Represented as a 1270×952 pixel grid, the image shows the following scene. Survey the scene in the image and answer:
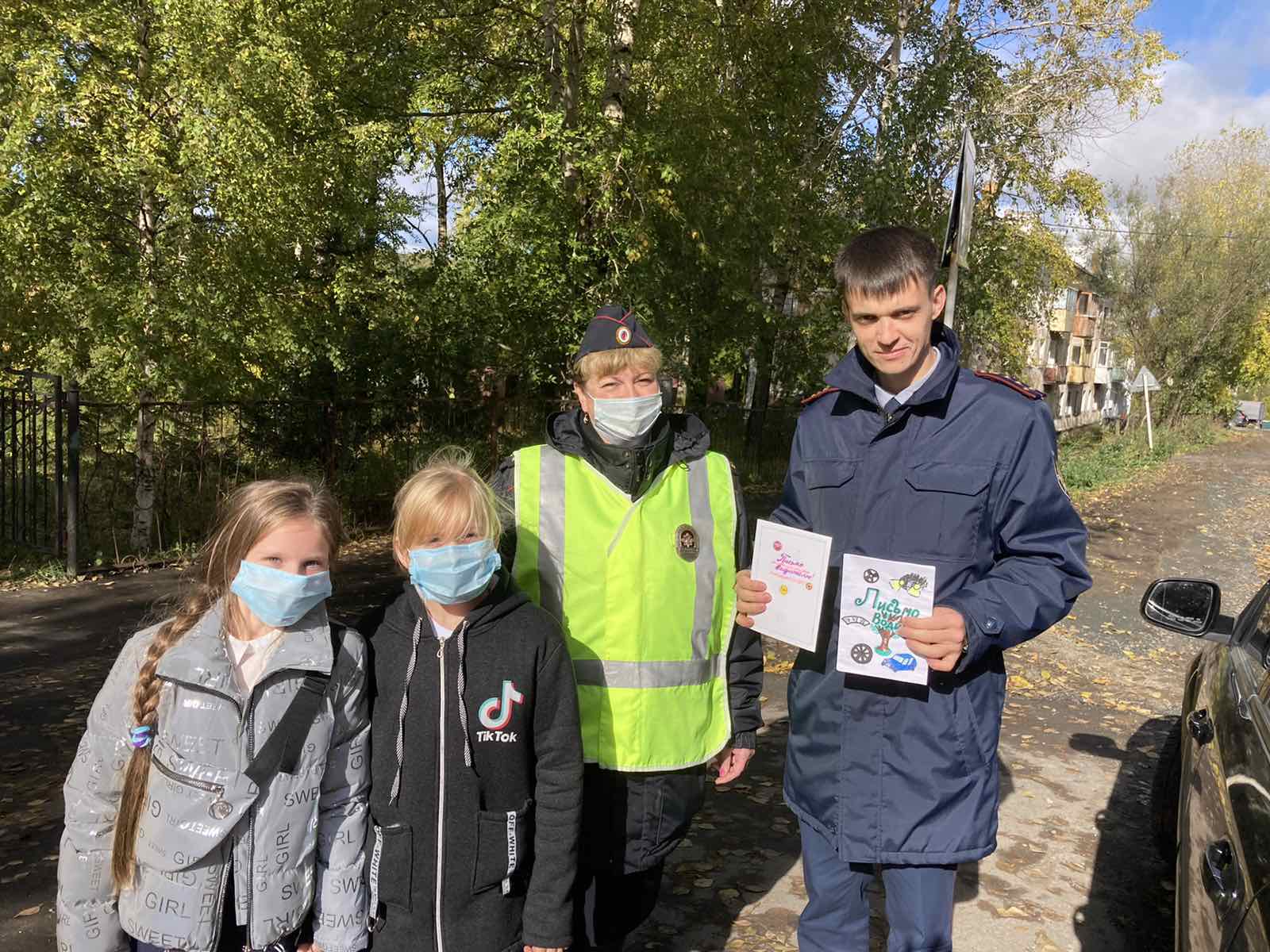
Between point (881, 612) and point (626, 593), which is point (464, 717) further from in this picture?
point (881, 612)

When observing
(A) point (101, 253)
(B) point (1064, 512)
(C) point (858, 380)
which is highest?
(A) point (101, 253)

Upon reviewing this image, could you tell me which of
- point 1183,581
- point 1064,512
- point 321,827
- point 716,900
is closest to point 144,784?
point 321,827

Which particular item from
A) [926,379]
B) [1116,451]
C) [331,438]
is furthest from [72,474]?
[1116,451]

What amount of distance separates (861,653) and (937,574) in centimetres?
26

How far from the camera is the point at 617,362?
262 centimetres

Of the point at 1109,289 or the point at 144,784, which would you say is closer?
the point at 144,784

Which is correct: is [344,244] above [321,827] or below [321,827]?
above

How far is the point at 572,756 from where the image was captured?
2258 millimetres

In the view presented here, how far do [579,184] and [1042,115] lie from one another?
677 inches

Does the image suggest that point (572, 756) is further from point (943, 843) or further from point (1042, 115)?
point (1042, 115)

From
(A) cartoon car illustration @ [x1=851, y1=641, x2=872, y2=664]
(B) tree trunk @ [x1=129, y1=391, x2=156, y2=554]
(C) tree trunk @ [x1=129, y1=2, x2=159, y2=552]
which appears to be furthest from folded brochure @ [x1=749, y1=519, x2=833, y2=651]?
(B) tree trunk @ [x1=129, y1=391, x2=156, y2=554]

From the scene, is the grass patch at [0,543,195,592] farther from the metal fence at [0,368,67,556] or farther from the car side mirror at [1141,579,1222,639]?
the car side mirror at [1141,579,1222,639]

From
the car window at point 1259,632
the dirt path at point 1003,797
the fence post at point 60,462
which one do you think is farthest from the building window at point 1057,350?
the car window at point 1259,632

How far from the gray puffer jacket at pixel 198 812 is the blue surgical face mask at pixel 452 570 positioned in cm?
28
